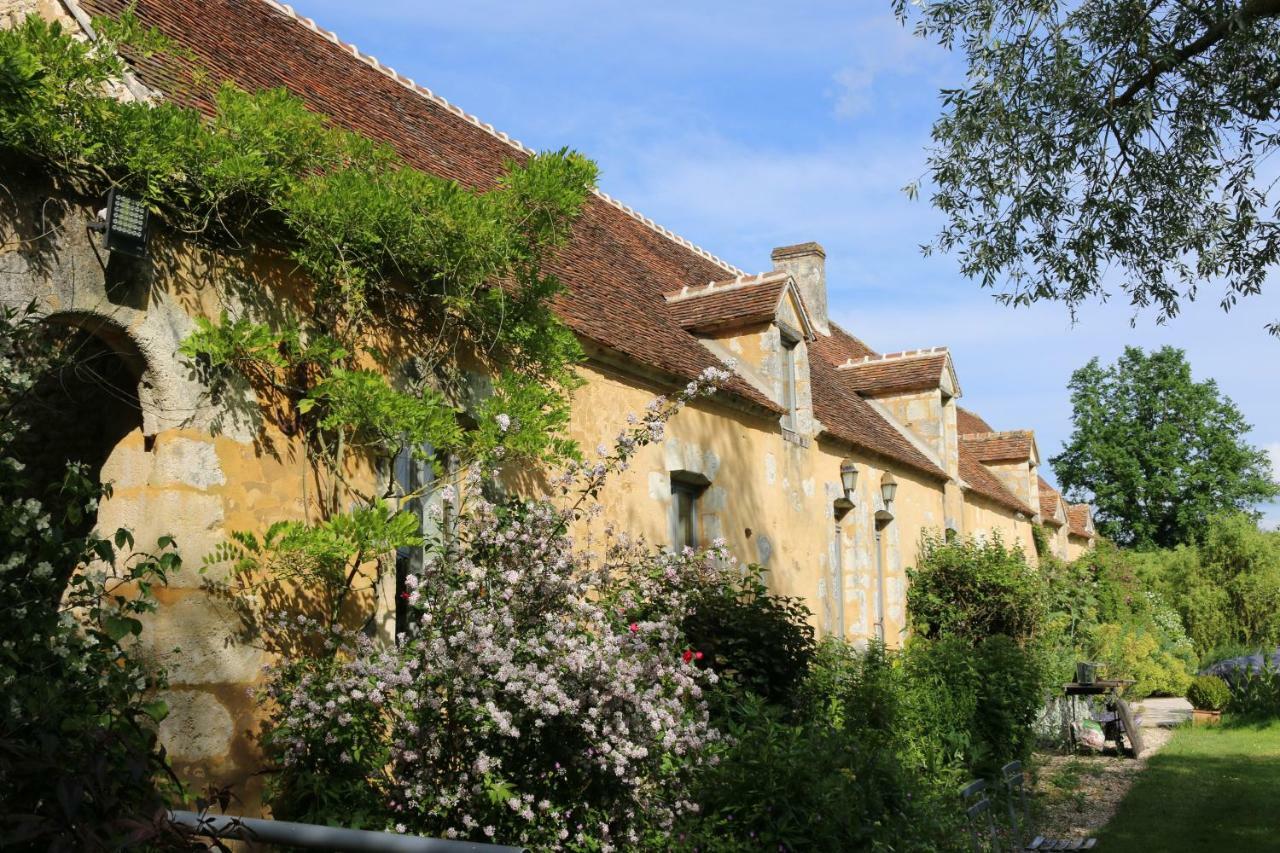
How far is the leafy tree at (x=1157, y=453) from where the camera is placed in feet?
131

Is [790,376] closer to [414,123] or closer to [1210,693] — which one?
[414,123]

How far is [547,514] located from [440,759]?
56.2 inches

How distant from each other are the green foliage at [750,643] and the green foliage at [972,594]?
7.71 metres

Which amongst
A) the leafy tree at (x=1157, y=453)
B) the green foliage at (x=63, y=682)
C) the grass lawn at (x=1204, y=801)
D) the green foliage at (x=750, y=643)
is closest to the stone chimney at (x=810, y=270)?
the grass lawn at (x=1204, y=801)

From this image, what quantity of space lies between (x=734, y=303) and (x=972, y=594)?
22.2ft

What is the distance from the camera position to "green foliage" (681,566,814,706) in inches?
324

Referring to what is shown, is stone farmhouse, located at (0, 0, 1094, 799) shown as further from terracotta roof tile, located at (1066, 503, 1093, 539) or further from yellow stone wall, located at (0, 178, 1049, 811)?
terracotta roof tile, located at (1066, 503, 1093, 539)

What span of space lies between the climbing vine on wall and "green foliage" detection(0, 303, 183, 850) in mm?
876

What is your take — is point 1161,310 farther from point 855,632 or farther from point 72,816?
point 72,816

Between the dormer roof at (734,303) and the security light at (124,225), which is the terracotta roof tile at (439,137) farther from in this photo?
the security light at (124,225)

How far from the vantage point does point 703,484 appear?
10.7m

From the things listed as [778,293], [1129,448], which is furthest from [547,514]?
[1129,448]

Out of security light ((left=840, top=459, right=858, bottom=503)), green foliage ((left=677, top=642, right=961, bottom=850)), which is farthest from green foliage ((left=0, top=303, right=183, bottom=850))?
security light ((left=840, top=459, right=858, bottom=503))

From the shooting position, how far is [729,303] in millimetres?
12375
